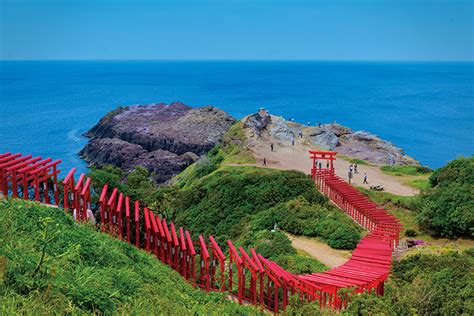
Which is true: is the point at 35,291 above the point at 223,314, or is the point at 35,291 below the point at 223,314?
above

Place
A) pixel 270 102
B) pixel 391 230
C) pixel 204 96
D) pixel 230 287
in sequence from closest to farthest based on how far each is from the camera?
pixel 230 287 → pixel 391 230 → pixel 270 102 → pixel 204 96

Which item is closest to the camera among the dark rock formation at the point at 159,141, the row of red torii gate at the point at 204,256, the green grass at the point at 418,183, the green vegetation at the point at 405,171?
the row of red torii gate at the point at 204,256

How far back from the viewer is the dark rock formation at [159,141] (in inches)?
2709

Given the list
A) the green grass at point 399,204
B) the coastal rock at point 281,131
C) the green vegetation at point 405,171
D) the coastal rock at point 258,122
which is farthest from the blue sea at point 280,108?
the green grass at point 399,204

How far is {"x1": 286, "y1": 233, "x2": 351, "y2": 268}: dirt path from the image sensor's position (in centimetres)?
2283

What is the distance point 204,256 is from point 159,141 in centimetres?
6042

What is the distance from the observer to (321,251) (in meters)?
24.2

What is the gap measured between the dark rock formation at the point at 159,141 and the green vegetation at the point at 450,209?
41.1m

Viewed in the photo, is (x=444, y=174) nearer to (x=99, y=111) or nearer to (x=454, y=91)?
(x=99, y=111)

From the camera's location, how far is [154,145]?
76.7 metres

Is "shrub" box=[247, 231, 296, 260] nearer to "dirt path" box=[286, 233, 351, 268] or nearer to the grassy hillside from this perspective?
"dirt path" box=[286, 233, 351, 268]

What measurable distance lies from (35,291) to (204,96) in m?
155

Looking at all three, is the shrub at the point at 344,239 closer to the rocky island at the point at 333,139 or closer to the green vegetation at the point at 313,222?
the green vegetation at the point at 313,222

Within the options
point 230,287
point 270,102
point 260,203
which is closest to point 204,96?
point 270,102
